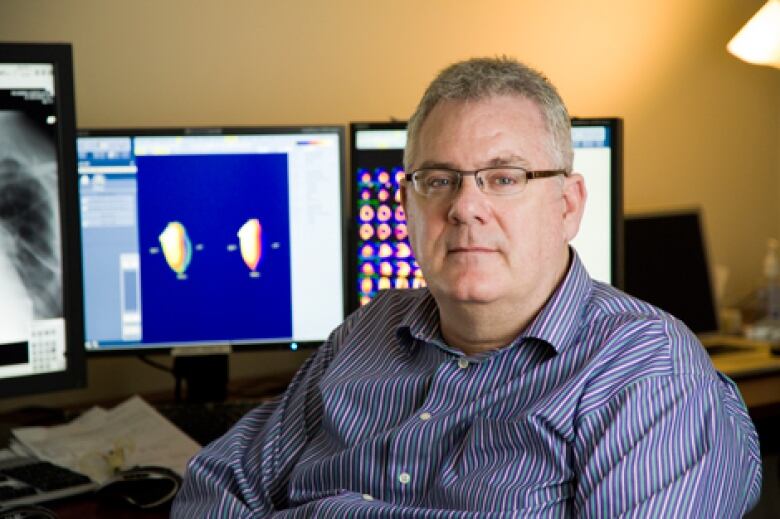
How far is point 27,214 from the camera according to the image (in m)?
1.66

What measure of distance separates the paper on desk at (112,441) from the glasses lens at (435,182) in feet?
1.98

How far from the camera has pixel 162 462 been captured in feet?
5.57

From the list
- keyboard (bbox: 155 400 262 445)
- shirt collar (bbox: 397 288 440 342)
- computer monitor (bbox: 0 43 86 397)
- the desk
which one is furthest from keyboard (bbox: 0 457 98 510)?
the desk

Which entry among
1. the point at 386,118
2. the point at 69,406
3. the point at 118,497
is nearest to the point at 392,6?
the point at 386,118

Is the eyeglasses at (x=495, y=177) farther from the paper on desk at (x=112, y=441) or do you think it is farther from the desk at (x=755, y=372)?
the desk at (x=755, y=372)

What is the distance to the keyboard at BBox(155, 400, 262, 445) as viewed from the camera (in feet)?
6.16

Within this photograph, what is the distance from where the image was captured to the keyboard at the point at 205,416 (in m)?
1.88

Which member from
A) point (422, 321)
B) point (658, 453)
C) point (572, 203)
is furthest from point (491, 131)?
point (658, 453)

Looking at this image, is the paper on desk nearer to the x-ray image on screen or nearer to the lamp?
the x-ray image on screen

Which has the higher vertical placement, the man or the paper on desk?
the man

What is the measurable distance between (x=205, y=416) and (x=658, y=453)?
965mm

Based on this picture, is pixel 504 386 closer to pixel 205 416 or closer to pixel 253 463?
pixel 253 463

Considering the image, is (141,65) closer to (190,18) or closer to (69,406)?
(190,18)

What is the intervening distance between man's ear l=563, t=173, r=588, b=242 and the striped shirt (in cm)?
4
